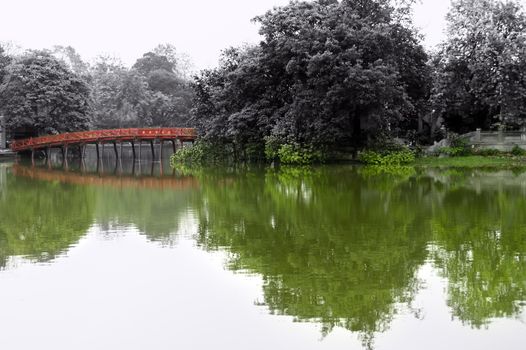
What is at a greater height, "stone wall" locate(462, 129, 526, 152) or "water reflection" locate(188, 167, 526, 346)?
"stone wall" locate(462, 129, 526, 152)

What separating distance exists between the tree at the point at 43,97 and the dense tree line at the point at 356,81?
47.5ft

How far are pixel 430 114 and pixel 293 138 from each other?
1070cm

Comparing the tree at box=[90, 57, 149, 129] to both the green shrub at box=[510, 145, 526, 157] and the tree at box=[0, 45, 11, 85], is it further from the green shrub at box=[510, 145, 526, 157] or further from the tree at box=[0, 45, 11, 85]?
the green shrub at box=[510, 145, 526, 157]

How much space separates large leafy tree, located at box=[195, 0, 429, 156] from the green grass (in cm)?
280

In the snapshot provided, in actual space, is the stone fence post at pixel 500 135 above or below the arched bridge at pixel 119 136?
below

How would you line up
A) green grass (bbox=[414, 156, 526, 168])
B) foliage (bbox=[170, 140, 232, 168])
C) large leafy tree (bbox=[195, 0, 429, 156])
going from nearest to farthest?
large leafy tree (bbox=[195, 0, 429, 156]) < green grass (bbox=[414, 156, 526, 168]) < foliage (bbox=[170, 140, 232, 168])

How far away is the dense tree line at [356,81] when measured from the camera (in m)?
31.8

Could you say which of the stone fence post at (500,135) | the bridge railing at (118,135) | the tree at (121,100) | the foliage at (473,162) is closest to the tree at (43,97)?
the bridge railing at (118,135)

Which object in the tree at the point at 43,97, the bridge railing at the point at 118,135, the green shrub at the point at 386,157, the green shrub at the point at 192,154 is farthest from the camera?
the tree at the point at 43,97

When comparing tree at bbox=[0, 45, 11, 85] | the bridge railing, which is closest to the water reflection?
the bridge railing

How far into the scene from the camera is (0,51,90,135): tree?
49.5 m

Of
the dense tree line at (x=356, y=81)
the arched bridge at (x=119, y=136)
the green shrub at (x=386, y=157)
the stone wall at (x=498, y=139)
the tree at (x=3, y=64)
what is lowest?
the green shrub at (x=386, y=157)

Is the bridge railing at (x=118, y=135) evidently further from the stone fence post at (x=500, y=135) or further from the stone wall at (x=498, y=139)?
the stone fence post at (x=500, y=135)

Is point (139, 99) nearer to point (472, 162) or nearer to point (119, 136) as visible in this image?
point (119, 136)
